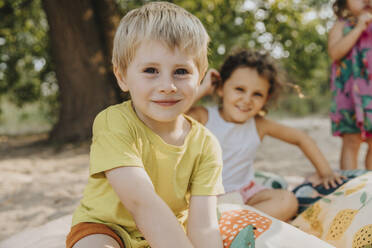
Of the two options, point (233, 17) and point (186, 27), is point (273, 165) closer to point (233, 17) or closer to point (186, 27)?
point (233, 17)

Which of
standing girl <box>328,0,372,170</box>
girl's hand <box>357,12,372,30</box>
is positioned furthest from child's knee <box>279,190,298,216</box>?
girl's hand <box>357,12,372,30</box>

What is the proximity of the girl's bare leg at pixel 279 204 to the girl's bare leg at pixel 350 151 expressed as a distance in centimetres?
108

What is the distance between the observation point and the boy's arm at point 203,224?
141 cm

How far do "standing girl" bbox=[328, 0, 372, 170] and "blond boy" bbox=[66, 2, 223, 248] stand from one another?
192 centimetres

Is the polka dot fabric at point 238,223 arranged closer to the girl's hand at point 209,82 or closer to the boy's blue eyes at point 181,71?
the boy's blue eyes at point 181,71

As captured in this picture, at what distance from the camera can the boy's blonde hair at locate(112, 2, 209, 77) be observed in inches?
52.8

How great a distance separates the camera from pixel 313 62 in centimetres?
612

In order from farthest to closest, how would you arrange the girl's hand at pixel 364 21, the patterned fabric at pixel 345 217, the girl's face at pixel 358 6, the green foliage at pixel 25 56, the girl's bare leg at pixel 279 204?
the green foliage at pixel 25 56 < the girl's face at pixel 358 6 < the girl's hand at pixel 364 21 < the girl's bare leg at pixel 279 204 < the patterned fabric at pixel 345 217

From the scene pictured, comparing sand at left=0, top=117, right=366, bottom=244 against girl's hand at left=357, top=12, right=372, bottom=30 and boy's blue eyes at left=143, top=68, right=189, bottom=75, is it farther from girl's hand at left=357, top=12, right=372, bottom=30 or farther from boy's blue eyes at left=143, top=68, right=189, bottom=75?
girl's hand at left=357, top=12, right=372, bottom=30

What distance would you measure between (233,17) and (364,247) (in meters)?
4.65

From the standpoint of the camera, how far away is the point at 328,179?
2.36 m

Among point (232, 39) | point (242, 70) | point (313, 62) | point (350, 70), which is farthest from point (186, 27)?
point (313, 62)

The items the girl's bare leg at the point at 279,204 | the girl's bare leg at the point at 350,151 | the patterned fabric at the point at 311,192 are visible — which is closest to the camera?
the girl's bare leg at the point at 279,204

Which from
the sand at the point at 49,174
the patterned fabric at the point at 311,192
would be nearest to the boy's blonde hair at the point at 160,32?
the sand at the point at 49,174
